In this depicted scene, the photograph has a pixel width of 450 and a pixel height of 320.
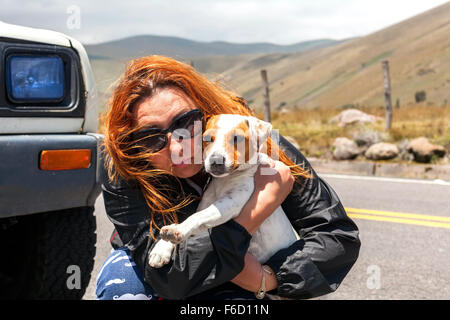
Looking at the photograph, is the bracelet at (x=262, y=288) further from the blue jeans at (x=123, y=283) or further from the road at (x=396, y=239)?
the road at (x=396, y=239)

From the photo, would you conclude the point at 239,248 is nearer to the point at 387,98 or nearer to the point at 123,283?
the point at 123,283

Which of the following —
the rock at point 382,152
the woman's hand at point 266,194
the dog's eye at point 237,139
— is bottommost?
the rock at point 382,152

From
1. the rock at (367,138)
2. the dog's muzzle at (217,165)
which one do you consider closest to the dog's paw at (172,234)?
the dog's muzzle at (217,165)

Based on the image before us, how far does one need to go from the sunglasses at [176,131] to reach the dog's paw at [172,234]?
1.04ft

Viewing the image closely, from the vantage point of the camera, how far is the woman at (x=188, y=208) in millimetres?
1820

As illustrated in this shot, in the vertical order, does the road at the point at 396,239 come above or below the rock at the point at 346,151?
below

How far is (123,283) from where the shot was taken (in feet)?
6.68

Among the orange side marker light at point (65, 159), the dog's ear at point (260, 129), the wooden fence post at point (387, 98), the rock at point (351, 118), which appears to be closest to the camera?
the dog's ear at point (260, 129)

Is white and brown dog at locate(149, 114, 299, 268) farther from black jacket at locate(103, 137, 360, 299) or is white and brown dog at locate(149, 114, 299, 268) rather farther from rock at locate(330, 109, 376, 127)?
rock at locate(330, 109, 376, 127)

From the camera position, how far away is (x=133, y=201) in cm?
200

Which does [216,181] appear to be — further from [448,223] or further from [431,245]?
[448,223]

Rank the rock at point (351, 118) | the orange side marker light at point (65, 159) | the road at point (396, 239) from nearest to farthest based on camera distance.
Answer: the orange side marker light at point (65, 159) → the road at point (396, 239) → the rock at point (351, 118)

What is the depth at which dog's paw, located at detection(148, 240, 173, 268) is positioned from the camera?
1813 millimetres

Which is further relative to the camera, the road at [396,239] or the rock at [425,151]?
the rock at [425,151]
